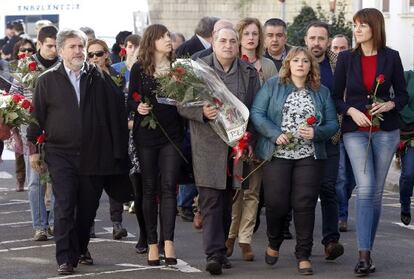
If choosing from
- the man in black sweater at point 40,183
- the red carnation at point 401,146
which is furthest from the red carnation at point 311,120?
the red carnation at point 401,146

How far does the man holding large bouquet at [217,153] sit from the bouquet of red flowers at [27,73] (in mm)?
2100

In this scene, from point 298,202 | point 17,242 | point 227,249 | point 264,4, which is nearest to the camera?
→ point 298,202

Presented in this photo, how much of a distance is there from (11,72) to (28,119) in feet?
6.50

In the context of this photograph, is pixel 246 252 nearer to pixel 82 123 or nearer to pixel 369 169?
pixel 369 169

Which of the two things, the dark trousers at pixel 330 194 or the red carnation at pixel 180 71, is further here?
the dark trousers at pixel 330 194

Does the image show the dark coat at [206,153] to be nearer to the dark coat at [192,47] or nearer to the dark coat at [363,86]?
the dark coat at [363,86]

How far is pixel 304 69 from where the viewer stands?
1036cm

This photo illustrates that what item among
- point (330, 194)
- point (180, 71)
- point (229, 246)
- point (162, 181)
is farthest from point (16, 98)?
point (330, 194)

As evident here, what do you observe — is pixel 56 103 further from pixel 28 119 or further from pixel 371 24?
pixel 371 24

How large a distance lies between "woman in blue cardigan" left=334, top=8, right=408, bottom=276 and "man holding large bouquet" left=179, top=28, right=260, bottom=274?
851 mm

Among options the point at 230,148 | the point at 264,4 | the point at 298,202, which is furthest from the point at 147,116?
the point at 264,4

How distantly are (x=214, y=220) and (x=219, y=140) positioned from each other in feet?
2.12

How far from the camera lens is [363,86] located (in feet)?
34.1

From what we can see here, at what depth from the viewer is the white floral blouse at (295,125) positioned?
10.2 meters
